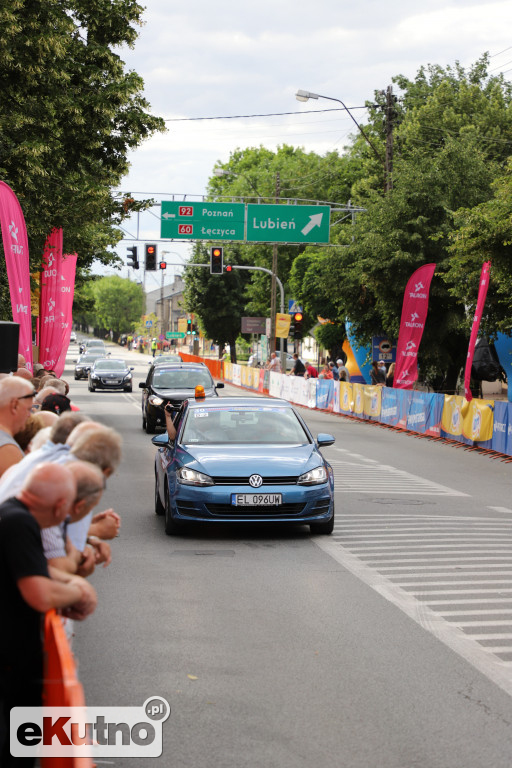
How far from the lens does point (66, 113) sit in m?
24.4

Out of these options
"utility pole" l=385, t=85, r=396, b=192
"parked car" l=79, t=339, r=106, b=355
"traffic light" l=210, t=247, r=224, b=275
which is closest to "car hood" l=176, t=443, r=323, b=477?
"utility pole" l=385, t=85, r=396, b=192

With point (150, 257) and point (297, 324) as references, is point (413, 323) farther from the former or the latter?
point (150, 257)

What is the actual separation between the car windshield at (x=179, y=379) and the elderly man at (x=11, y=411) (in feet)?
69.7

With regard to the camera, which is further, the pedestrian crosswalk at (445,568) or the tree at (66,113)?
the tree at (66,113)

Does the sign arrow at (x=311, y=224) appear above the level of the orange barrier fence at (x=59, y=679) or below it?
above

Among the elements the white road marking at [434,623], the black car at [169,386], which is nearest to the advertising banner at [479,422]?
the black car at [169,386]

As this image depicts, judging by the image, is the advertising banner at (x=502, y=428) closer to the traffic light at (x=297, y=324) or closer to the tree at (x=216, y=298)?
the traffic light at (x=297, y=324)

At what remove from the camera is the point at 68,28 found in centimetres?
2288

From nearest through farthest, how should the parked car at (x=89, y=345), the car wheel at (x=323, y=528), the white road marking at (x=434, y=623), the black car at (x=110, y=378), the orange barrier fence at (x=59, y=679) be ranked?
the orange barrier fence at (x=59, y=679)
the white road marking at (x=434, y=623)
the car wheel at (x=323, y=528)
the black car at (x=110, y=378)
the parked car at (x=89, y=345)

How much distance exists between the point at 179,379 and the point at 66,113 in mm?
6940

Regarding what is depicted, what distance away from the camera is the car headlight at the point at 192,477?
11.2m

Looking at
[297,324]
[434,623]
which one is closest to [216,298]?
[297,324]

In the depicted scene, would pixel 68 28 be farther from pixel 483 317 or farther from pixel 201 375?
pixel 483 317

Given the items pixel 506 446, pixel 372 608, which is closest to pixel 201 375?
pixel 506 446
